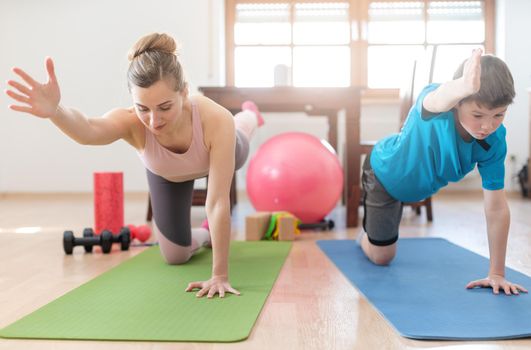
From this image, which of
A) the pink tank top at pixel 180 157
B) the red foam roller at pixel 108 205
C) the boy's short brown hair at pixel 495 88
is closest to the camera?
the boy's short brown hair at pixel 495 88

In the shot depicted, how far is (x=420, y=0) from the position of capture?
5.06 metres

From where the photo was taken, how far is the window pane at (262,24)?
5.12 m

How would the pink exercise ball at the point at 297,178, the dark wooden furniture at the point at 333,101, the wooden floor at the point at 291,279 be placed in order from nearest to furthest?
the wooden floor at the point at 291,279, the pink exercise ball at the point at 297,178, the dark wooden furniture at the point at 333,101

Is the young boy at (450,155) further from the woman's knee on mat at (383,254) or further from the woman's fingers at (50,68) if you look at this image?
the woman's fingers at (50,68)

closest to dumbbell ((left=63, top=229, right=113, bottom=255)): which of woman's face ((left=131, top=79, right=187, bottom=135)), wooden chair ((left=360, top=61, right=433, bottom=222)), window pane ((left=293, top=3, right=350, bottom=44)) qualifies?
woman's face ((left=131, top=79, right=187, bottom=135))

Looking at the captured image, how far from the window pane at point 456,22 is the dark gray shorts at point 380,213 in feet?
11.3

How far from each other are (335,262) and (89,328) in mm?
1091

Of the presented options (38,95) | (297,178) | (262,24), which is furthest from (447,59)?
(38,95)

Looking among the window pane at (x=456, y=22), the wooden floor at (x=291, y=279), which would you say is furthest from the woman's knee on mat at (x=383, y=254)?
the window pane at (x=456, y=22)

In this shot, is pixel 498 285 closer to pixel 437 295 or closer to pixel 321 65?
pixel 437 295

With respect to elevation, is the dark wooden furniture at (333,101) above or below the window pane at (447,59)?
below

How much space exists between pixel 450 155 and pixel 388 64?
370cm

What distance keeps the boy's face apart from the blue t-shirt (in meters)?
0.12

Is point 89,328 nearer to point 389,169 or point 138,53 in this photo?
point 138,53
